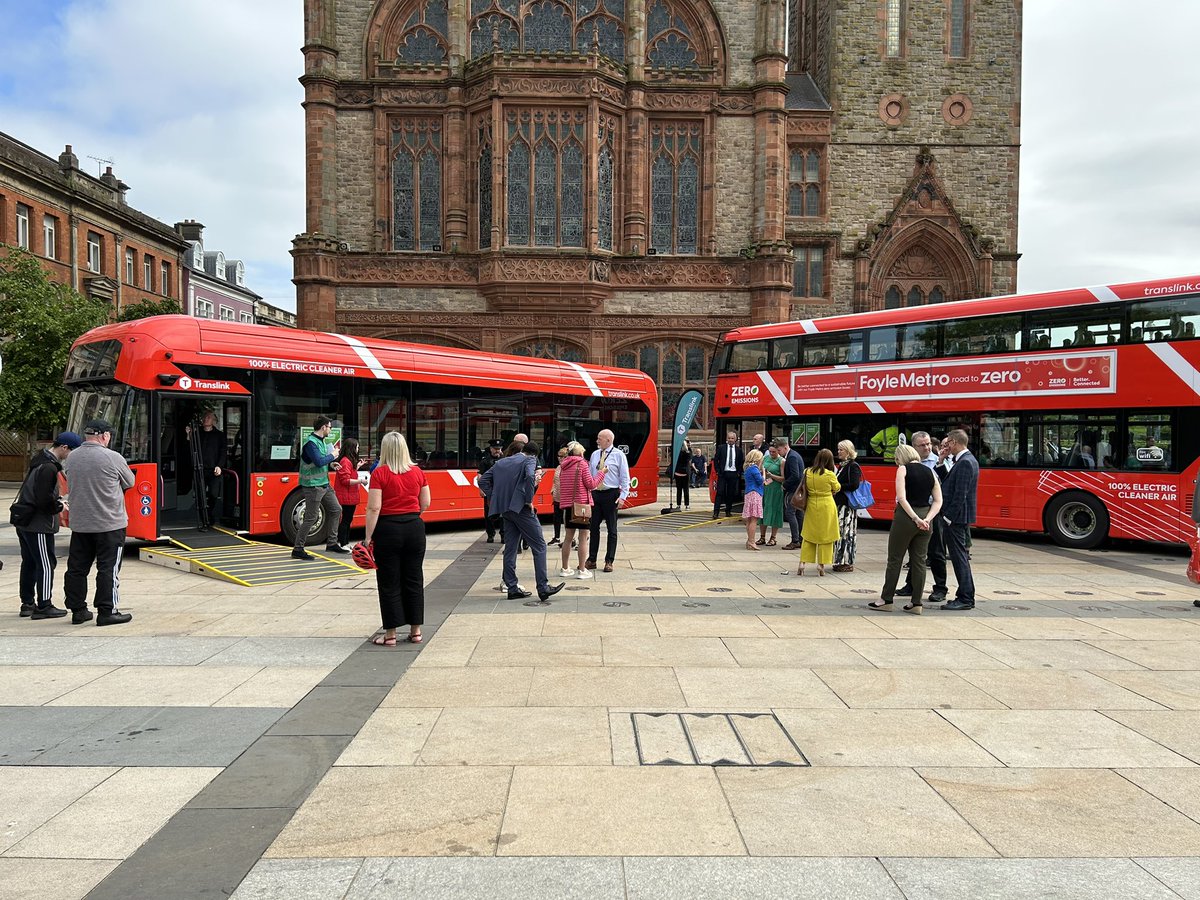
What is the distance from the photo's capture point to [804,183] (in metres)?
31.2

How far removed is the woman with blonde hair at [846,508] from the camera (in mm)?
10211

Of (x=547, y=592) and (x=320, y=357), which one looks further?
(x=320, y=357)

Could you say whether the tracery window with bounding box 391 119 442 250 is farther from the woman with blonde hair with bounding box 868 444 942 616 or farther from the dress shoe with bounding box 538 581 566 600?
the woman with blonde hair with bounding box 868 444 942 616

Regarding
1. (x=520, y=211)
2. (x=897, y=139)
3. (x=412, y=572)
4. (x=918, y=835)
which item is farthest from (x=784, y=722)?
(x=897, y=139)

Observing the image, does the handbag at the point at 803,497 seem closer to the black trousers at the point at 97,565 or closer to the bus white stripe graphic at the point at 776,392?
the bus white stripe graphic at the point at 776,392

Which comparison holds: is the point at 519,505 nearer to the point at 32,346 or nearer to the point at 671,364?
the point at 671,364

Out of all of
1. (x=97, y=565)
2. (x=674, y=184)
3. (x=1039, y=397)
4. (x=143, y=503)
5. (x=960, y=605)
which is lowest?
(x=960, y=605)

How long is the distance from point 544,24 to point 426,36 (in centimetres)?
397

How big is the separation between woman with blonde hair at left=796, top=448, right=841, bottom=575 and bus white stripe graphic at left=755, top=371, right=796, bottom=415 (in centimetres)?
668

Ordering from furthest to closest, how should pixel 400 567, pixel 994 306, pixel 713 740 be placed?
pixel 994 306 → pixel 400 567 → pixel 713 740

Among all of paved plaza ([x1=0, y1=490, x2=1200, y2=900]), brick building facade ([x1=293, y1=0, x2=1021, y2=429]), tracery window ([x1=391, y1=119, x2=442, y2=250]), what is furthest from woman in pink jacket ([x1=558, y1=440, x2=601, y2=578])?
tracery window ([x1=391, y1=119, x2=442, y2=250])

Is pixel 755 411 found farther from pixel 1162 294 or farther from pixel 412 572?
pixel 412 572

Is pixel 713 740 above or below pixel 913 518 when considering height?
below

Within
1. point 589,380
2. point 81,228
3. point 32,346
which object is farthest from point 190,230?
point 589,380
